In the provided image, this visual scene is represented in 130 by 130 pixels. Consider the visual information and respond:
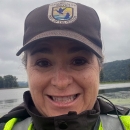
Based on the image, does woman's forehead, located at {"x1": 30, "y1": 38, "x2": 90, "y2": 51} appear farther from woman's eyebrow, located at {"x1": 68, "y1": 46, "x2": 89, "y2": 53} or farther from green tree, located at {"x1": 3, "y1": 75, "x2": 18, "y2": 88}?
green tree, located at {"x1": 3, "y1": 75, "x2": 18, "y2": 88}

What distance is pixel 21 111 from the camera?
2.03m

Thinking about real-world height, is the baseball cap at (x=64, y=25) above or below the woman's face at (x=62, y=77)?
above

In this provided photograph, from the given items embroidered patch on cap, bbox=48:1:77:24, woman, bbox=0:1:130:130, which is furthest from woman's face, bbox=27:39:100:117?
embroidered patch on cap, bbox=48:1:77:24

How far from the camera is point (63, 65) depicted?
1.55 meters

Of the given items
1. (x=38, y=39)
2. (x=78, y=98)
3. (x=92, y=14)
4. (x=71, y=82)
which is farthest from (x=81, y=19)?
(x=78, y=98)

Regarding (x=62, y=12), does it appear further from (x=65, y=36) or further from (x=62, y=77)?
(x=62, y=77)

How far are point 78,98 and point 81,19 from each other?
540mm

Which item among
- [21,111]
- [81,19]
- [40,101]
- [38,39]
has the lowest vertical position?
[21,111]

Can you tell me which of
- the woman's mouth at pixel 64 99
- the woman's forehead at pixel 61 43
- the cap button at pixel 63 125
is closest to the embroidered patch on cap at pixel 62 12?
the woman's forehead at pixel 61 43

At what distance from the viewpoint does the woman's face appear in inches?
60.6

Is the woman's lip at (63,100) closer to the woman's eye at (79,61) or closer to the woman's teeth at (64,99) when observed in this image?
the woman's teeth at (64,99)

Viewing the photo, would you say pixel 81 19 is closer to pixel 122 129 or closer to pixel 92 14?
pixel 92 14

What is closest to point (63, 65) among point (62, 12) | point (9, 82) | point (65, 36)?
→ point (65, 36)

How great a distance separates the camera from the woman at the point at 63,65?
→ 1.52m
